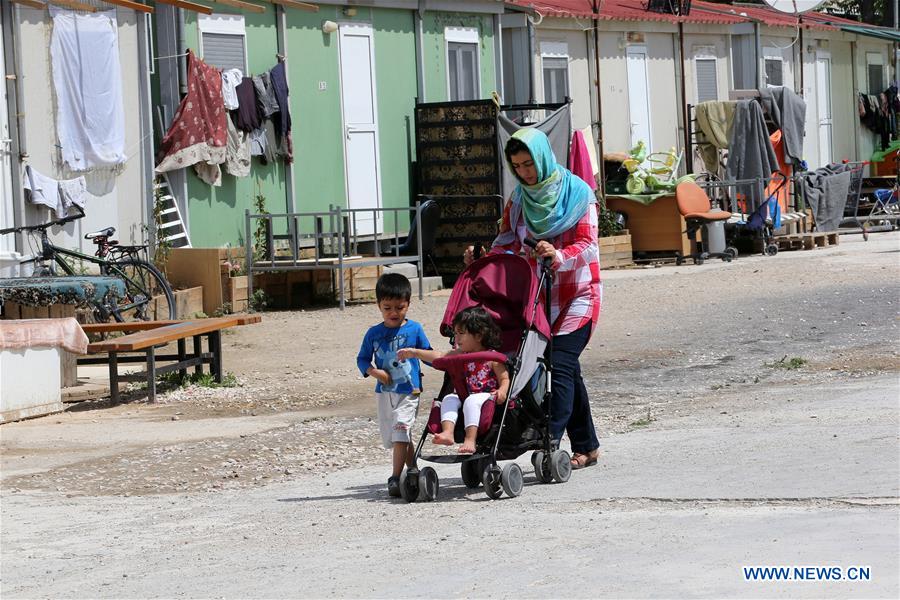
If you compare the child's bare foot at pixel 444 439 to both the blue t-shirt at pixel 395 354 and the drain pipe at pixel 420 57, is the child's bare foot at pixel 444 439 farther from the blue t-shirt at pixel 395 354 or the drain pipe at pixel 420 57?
the drain pipe at pixel 420 57

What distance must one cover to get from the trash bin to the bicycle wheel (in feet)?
31.1

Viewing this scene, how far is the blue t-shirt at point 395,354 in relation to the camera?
270 inches

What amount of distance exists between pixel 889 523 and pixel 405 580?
A: 1693 mm

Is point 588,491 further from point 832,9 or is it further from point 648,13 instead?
point 832,9

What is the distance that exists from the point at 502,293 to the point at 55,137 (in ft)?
29.1

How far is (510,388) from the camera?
6.67 meters

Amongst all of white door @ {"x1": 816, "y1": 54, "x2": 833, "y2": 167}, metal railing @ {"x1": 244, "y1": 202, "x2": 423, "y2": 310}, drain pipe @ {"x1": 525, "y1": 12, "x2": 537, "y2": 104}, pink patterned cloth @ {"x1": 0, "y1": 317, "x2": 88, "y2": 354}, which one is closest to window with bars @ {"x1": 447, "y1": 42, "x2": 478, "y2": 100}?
drain pipe @ {"x1": 525, "y1": 12, "x2": 537, "y2": 104}

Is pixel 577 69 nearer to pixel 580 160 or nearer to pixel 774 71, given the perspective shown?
pixel 580 160

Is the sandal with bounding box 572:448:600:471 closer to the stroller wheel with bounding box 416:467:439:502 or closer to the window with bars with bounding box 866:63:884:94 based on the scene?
the stroller wheel with bounding box 416:467:439:502

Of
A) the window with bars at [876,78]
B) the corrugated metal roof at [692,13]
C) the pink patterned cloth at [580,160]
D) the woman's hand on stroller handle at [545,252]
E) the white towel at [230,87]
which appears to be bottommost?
the woman's hand on stroller handle at [545,252]

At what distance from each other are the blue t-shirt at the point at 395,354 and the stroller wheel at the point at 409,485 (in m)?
0.41

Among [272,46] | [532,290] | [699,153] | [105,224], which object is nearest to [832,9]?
[699,153]

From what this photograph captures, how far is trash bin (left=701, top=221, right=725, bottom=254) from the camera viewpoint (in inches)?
854

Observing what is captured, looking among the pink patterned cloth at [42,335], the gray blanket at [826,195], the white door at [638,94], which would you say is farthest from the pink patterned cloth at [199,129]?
the gray blanket at [826,195]
